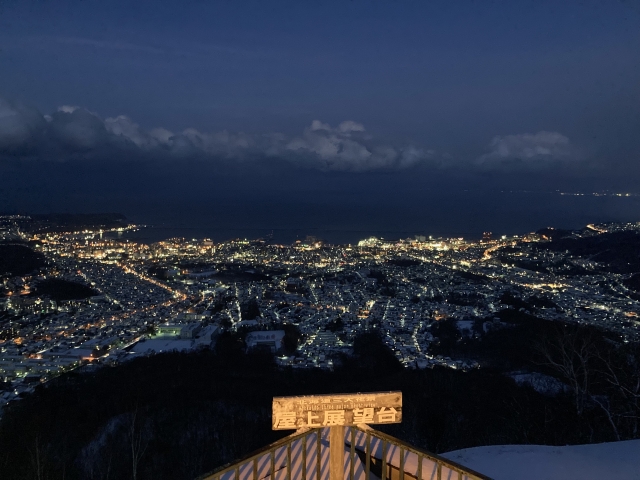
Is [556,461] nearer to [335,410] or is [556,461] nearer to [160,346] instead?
[335,410]

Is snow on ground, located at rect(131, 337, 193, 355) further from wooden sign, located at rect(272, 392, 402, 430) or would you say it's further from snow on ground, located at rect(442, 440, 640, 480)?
wooden sign, located at rect(272, 392, 402, 430)

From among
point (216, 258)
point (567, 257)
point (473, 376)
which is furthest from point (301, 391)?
point (216, 258)

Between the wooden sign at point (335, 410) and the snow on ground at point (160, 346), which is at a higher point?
the wooden sign at point (335, 410)

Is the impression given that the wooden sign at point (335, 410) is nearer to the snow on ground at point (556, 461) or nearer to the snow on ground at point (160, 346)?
the snow on ground at point (556, 461)

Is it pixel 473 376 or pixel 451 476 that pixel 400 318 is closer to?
pixel 473 376

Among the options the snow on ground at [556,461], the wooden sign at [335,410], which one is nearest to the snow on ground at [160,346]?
the snow on ground at [556,461]
